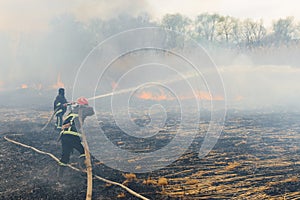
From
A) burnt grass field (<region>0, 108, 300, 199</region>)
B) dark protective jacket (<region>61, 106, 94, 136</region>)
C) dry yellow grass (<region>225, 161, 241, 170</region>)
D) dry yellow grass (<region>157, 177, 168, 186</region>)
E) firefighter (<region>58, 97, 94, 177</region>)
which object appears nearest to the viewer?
burnt grass field (<region>0, 108, 300, 199</region>)

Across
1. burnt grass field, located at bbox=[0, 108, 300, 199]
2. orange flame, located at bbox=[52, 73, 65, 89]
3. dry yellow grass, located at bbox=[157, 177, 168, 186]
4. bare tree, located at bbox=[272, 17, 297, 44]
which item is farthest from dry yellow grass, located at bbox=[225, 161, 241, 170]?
bare tree, located at bbox=[272, 17, 297, 44]

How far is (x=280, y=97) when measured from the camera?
26.0m

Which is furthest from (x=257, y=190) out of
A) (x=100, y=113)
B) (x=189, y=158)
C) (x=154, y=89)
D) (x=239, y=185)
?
(x=154, y=89)

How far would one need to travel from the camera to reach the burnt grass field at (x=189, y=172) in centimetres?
672

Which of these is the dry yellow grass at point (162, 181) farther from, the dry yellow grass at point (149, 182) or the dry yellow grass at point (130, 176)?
the dry yellow grass at point (130, 176)

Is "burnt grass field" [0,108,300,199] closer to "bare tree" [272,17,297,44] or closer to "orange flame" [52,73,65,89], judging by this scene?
"orange flame" [52,73,65,89]

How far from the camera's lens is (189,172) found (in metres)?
8.05

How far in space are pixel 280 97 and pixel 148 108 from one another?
12750 millimetres

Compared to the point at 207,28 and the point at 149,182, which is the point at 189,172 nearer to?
the point at 149,182

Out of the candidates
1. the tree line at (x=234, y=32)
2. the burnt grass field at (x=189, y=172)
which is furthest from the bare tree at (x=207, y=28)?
the burnt grass field at (x=189, y=172)

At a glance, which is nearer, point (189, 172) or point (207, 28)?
point (189, 172)

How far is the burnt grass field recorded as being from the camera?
672 centimetres

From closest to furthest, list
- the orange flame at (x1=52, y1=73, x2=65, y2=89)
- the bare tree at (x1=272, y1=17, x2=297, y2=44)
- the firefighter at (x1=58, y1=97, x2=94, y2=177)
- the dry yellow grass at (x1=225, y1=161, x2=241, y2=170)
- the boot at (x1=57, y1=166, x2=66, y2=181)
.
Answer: the boot at (x1=57, y1=166, x2=66, y2=181)
the firefighter at (x1=58, y1=97, x2=94, y2=177)
the dry yellow grass at (x1=225, y1=161, x2=241, y2=170)
the orange flame at (x1=52, y1=73, x2=65, y2=89)
the bare tree at (x1=272, y1=17, x2=297, y2=44)

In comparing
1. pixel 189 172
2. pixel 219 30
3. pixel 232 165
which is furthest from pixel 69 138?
pixel 219 30
